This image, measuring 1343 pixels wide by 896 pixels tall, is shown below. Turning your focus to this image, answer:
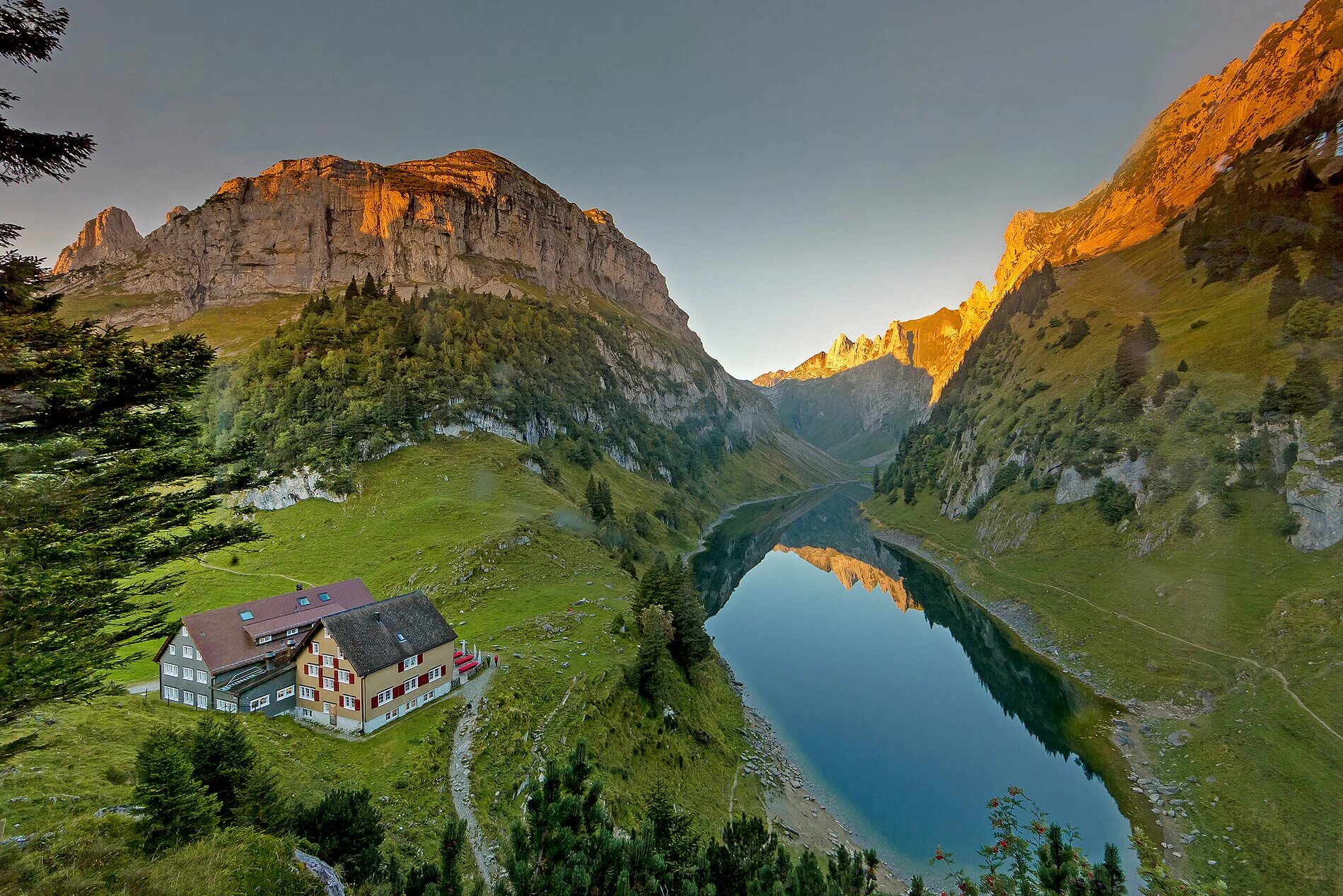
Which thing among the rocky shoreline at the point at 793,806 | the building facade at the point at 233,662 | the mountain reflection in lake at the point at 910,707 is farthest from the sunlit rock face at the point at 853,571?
the building facade at the point at 233,662

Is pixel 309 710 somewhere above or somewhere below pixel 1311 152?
below

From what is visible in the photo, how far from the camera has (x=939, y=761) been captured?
4172 cm

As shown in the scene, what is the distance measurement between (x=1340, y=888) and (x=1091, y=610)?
3809 cm

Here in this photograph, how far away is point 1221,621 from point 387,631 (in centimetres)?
6750

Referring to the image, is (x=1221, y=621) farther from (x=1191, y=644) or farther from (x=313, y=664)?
(x=313, y=664)

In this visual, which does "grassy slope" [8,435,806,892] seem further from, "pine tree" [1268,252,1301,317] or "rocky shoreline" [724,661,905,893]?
"pine tree" [1268,252,1301,317]

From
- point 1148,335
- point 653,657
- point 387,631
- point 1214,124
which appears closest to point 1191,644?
point 653,657

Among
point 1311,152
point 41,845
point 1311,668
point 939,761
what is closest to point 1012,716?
point 939,761

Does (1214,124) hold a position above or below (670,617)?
above

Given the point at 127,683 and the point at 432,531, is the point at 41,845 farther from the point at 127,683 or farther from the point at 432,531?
the point at 432,531

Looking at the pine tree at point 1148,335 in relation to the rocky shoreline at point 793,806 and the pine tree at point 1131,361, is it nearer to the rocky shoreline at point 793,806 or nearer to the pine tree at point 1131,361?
the pine tree at point 1131,361

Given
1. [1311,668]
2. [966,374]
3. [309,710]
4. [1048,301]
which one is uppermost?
[1048,301]

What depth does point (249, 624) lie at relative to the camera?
3447cm

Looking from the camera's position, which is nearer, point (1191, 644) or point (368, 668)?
point (368, 668)
